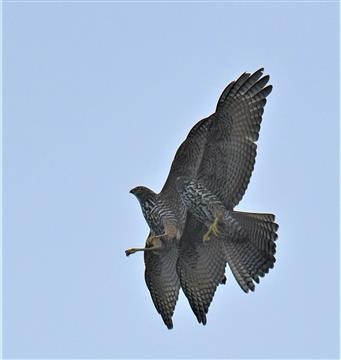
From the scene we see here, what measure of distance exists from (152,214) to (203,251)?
3.40 ft

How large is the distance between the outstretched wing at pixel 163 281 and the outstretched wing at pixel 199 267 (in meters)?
0.30

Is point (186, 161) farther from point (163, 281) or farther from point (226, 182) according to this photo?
point (163, 281)

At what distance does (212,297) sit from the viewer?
19594 millimetres

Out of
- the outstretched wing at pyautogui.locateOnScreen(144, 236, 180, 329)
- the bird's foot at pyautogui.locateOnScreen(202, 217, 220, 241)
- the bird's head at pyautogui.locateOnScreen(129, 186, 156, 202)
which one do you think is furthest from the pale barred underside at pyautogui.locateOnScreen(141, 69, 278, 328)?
the bird's head at pyautogui.locateOnScreen(129, 186, 156, 202)

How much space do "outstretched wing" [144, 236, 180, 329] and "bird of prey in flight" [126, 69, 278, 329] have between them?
0.26 meters

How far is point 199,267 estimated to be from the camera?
1972cm

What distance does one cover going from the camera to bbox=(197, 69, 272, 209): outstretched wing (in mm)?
18656

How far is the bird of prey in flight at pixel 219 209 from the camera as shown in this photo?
61.2ft

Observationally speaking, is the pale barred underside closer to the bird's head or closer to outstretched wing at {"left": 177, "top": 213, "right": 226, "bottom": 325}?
outstretched wing at {"left": 177, "top": 213, "right": 226, "bottom": 325}

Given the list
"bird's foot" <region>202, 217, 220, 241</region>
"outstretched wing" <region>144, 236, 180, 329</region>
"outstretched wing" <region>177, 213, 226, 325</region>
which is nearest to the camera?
"bird's foot" <region>202, 217, 220, 241</region>

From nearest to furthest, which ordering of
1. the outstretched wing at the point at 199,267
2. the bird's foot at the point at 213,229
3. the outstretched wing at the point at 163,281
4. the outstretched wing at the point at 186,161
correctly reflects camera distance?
the bird's foot at the point at 213,229
the outstretched wing at the point at 186,161
the outstretched wing at the point at 199,267
the outstretched wing at the point at 163,281

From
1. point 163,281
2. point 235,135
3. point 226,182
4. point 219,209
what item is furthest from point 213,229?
point 163,281

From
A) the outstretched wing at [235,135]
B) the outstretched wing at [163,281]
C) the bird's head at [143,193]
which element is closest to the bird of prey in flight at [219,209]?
the outstretched wing at [235,135]

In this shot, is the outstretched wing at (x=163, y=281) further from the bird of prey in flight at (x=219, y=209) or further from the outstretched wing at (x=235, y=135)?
the outstretched wing at (x=235, y=135)
